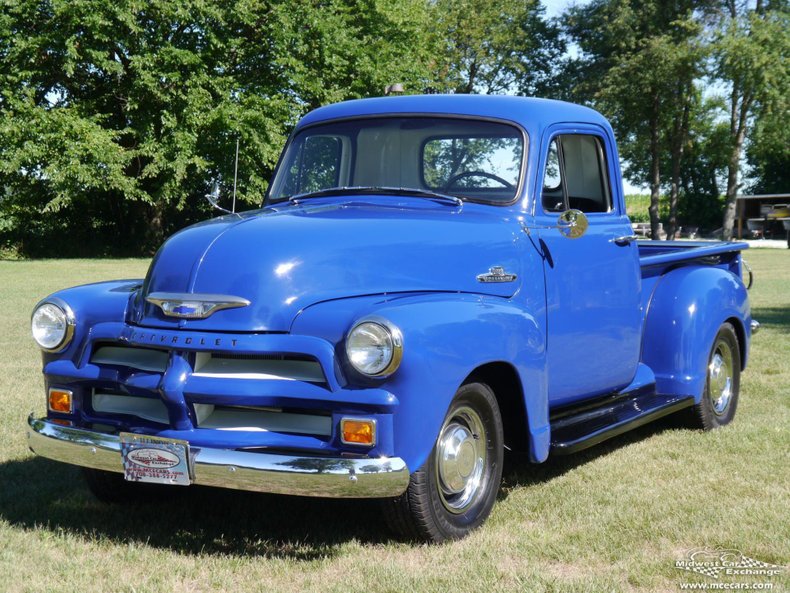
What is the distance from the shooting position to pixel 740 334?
6977 mm

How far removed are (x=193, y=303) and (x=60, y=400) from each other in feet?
2.68

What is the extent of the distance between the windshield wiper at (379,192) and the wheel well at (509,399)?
0.91m

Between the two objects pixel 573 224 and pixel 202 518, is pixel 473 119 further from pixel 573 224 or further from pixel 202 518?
pixel 202 518

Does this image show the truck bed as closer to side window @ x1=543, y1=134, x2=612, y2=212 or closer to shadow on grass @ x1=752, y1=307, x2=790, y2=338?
side window @ x1=543, y1=134, x2=612, y2=212

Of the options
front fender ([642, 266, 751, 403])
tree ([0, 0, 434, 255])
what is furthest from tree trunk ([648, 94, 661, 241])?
front fender ([642, 266, 751, 403])

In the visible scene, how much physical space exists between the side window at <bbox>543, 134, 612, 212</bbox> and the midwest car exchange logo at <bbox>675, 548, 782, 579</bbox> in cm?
188

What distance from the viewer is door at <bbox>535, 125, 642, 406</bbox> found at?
5.01m

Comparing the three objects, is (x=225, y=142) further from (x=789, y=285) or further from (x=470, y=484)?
(x=470, y=484)

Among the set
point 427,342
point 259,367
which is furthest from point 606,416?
point 259,367

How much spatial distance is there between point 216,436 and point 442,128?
7.01 ft

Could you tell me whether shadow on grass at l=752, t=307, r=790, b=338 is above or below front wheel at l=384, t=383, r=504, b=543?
below

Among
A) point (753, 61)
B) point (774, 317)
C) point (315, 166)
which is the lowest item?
point (774, 317)

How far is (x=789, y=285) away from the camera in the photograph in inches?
781

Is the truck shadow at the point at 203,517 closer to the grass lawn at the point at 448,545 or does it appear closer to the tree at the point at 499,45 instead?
the grass lawn at the point at 448,545
